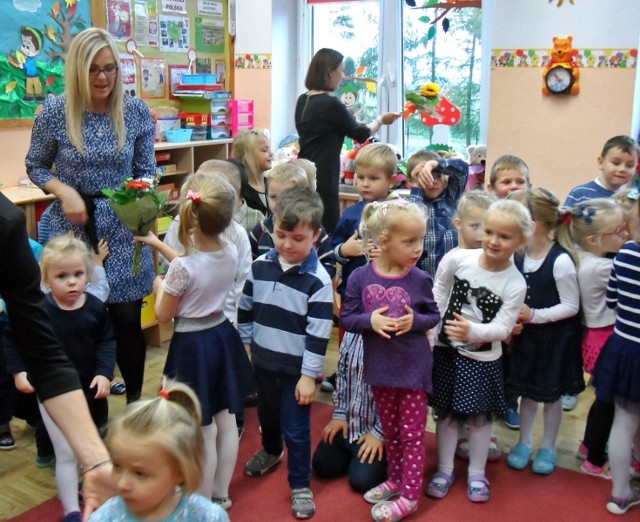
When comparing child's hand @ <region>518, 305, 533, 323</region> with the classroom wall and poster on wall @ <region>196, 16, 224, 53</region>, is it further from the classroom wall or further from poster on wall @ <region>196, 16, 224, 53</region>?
poster on wall @ <region>196, 16, 224, 53</region>

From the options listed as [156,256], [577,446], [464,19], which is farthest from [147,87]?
[577,446]

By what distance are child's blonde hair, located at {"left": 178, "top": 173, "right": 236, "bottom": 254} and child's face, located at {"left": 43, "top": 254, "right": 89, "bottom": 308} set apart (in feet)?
1.51

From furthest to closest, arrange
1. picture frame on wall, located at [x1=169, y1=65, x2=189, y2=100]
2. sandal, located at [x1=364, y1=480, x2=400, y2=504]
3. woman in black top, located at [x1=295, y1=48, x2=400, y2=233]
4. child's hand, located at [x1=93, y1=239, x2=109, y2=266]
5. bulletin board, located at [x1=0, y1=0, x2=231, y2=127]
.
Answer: picture frame on wall, located at [x1=169, y1=65, x2=189, y2=100]
woman in black top, located at [x1=295, y1=48, x2=400, y2=233]
bulletin board, located at [x1=0, y1=0, x2=231, y2=127]
child's hand, located at [x1=93, y1=239, x2=109, y2=266]
sandal, located at [x1=364, y1=480, x2=400, y2=504]

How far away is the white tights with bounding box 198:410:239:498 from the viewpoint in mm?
2189

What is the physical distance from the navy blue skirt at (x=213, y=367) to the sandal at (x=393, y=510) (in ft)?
1.90

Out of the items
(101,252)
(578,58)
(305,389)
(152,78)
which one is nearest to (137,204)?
(101,252)

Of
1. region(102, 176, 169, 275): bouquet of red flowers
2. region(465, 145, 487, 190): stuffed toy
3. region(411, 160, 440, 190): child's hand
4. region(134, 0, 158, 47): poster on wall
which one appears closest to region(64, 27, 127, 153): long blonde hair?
region(102, 176, 169, 275): bouquet of red flowers

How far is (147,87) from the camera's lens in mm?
4254

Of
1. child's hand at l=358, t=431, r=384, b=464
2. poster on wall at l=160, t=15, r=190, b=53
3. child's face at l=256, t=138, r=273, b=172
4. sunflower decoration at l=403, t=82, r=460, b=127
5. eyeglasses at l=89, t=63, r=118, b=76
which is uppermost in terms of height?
poster on wall at l=160, t=15, r=190, b=53

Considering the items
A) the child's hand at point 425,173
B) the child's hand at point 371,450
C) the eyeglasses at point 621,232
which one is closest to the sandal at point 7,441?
the child's hand at point 371,450

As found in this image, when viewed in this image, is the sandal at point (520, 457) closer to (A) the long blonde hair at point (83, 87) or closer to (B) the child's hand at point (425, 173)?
(B) the child's hand at point (425, 173)

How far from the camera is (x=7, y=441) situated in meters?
2.79

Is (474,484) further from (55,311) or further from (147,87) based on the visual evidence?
(147,87)

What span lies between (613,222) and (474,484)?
3.51 feet
